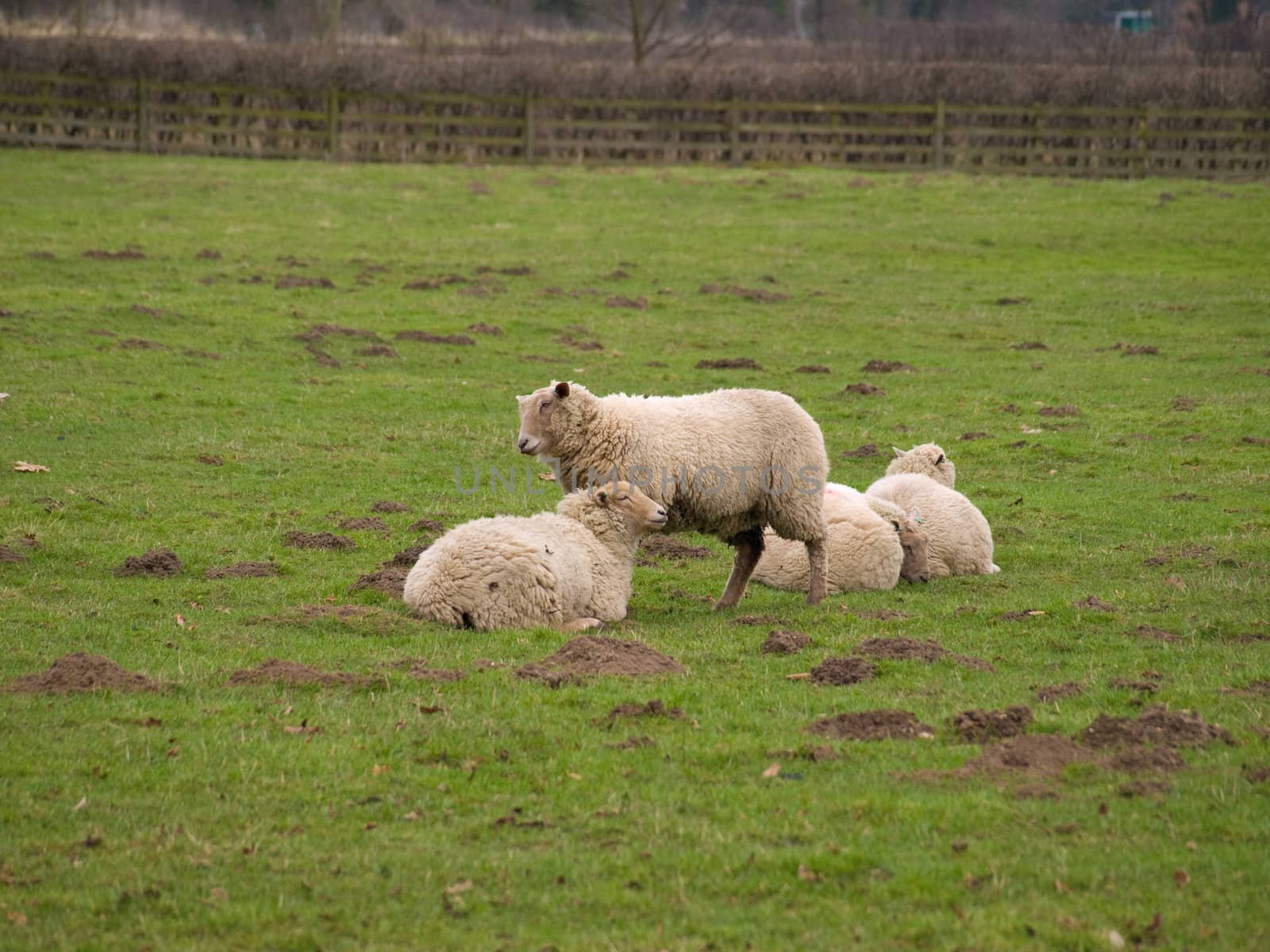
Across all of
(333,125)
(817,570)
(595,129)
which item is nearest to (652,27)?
(595,129)

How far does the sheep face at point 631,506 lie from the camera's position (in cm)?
1007

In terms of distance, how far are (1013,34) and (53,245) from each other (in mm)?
47800

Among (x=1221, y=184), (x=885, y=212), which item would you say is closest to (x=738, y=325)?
(x=885, y=212)

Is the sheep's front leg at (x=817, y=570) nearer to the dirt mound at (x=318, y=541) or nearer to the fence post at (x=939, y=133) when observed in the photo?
the dirt mound at (x=318, y=541)

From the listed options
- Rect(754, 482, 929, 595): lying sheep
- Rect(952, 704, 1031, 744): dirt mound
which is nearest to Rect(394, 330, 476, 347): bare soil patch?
Rect(754, 482, 929, 595): lying sheep

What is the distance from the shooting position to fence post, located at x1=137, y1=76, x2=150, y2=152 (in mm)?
37250

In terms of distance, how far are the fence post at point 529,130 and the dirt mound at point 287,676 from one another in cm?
3090

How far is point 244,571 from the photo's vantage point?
1076 centimetres

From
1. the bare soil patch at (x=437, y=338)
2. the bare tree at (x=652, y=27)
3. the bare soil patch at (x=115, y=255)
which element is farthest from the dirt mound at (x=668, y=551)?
the bare tree at (x=652, y=27)

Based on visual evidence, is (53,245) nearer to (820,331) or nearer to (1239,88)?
(820,331)

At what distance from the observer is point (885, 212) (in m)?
31.9

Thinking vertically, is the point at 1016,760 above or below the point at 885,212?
below

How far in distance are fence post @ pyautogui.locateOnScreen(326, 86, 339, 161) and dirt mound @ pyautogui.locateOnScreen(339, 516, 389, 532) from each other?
2707cm

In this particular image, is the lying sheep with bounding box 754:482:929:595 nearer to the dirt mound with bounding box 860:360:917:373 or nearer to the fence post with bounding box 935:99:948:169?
the dirt mound with bounding box 860:360:917:373
